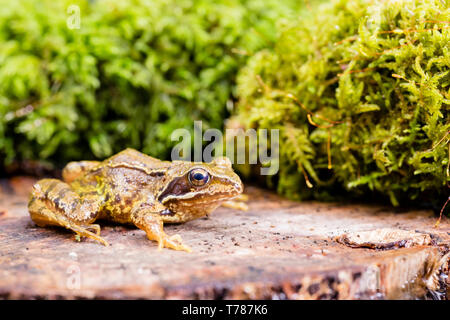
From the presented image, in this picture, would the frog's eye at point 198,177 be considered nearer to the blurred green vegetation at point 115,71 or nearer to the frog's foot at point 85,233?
the frog's foot at point 85,233

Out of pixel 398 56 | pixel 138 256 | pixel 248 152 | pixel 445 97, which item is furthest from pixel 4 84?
pixel 445 97

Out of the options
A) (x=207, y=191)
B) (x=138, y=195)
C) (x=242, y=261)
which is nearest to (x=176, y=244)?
(x=242, y=261)

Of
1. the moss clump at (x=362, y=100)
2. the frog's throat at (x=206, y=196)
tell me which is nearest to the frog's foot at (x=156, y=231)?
the frog's throat at (x=206, y=196)

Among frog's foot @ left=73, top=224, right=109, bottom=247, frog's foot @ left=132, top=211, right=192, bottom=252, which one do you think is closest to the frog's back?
frog's foot @ left=132, top=211, right=192, bottom=252

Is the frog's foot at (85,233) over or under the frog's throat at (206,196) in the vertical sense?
under

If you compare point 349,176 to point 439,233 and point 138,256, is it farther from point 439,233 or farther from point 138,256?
point 138,256

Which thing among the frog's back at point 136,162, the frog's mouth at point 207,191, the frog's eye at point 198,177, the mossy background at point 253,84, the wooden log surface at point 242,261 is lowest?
the wooden log surface at point 242,261

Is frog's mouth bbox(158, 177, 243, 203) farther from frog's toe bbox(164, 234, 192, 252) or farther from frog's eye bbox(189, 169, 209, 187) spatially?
frog's toe bbox(164, 234, 192, 252)
